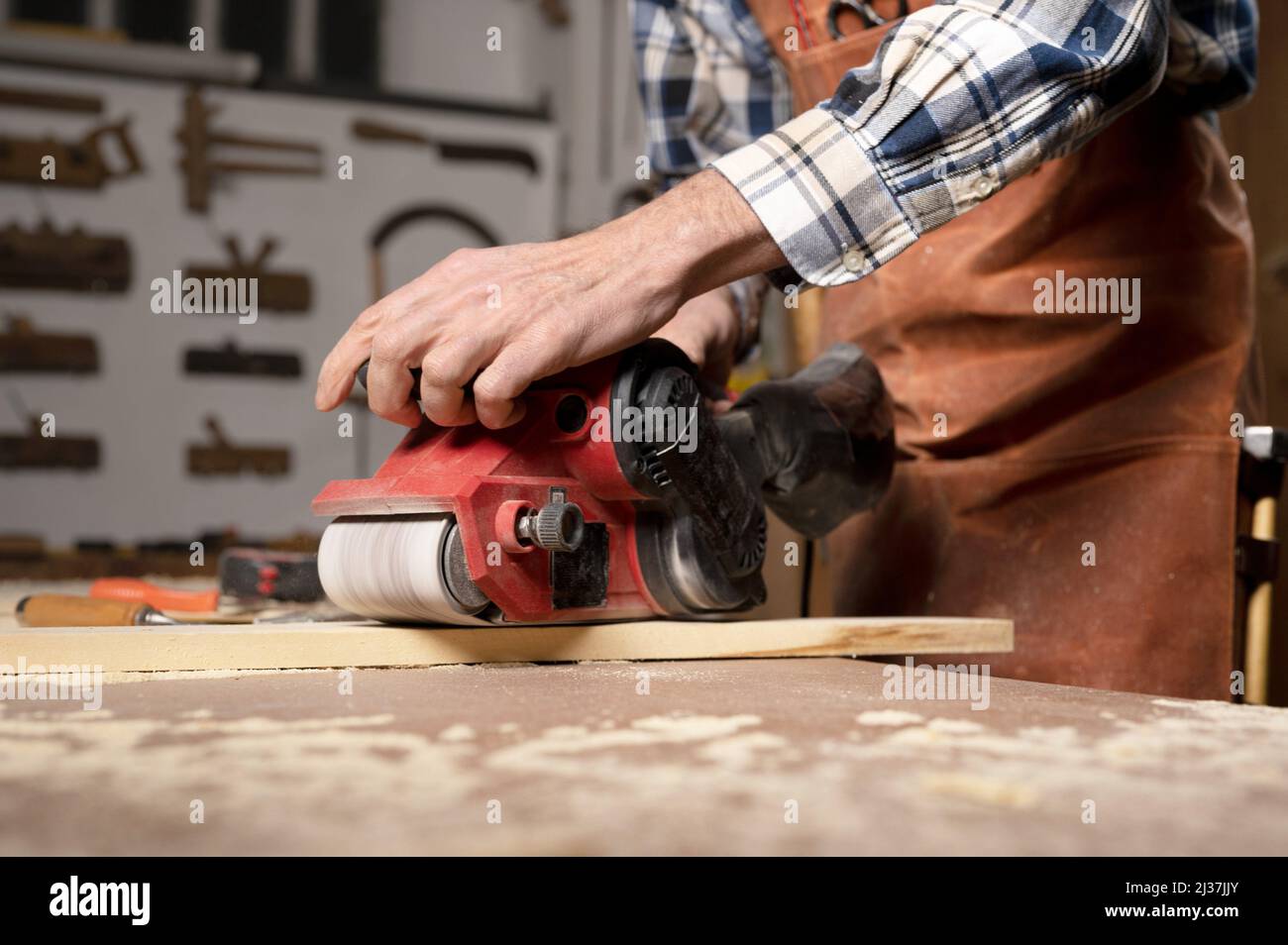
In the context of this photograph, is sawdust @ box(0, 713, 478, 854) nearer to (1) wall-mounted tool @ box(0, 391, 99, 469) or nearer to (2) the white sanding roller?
(2) the white sanding roller

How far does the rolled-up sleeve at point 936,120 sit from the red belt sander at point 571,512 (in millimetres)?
225

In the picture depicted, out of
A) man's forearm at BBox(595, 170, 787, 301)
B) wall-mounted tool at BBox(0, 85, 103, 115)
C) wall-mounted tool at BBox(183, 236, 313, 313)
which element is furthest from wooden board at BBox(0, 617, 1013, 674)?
wall-mounted tool at BBox(0, 85, 103, 115)

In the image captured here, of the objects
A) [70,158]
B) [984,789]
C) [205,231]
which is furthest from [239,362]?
[984,789]

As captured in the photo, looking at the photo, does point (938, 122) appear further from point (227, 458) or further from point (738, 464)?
point (227, 458)

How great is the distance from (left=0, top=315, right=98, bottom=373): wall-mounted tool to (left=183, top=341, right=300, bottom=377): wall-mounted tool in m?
0.36

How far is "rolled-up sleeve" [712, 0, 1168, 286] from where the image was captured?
123 cm

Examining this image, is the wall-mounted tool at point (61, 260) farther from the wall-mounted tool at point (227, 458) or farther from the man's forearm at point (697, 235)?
the man's forearm at point (697, 235)

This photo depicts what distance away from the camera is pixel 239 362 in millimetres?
4664

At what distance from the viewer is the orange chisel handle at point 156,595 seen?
5.88 ft

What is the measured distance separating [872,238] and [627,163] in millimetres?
4246
